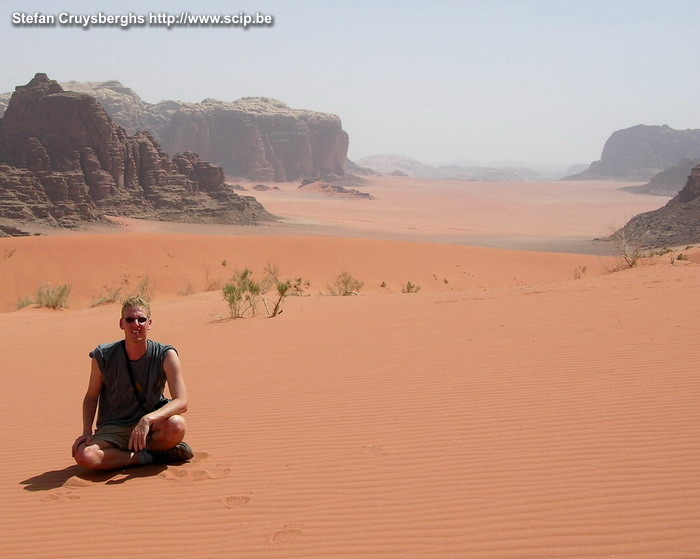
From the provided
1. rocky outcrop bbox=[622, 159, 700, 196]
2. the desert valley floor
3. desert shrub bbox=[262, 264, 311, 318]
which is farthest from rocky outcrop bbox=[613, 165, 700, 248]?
rocky outcrop bbox=[622, 159, 700, 196]

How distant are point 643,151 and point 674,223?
13516 cm

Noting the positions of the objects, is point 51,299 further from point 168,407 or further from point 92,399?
point 168,407

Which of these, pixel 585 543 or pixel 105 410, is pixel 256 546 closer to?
pixel 585 543

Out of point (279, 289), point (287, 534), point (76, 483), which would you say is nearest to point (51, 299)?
point (279, 289)

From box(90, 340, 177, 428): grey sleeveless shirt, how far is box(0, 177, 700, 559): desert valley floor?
44 centimetres

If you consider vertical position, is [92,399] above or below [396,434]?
above

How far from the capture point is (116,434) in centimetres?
472

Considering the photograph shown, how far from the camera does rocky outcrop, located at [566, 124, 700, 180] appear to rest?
532 ft

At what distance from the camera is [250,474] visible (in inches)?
177

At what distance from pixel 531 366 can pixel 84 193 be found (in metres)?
42.5

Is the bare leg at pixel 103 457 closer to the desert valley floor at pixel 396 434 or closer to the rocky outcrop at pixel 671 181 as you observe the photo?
the desert valley floor at pixel 396 434

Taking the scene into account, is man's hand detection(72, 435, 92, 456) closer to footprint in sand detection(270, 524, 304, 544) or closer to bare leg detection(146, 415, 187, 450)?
bare leg detection(146, 415, 187, 450)

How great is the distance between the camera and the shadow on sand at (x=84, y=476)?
14.7ft

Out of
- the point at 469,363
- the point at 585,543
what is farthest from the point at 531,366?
the point at 585,543
